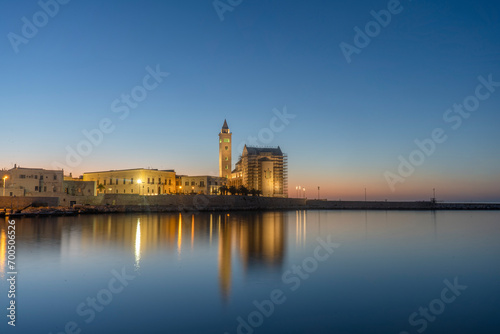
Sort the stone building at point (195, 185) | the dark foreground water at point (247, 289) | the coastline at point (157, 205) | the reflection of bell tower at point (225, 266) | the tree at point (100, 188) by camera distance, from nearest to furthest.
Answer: the dark foreground water at point (247, 289)
the reflection of bell tower at point (225, 266)
the coastline at point (157, 205)
the tree at point (100, 188)
the stone building at point (195, 185)

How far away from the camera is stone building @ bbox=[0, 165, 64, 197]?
1811 inches

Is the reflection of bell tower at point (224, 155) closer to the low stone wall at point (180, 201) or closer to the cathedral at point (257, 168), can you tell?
the cathedral at point (257, 168)

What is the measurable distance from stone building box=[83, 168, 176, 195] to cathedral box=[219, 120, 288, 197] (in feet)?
50.4

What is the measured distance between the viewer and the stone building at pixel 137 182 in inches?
2402

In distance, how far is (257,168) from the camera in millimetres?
79625

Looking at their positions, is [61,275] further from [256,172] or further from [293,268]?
[256,172]

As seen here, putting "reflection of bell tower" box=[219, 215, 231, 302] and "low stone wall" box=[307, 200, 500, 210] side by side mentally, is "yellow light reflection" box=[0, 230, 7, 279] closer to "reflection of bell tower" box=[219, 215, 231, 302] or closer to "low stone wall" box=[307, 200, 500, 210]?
"reflection of bell tower" box=[219, 215, 231, 302]

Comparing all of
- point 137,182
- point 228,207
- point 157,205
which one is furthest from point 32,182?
point 228,207

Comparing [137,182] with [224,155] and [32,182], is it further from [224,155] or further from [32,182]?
[224,155]

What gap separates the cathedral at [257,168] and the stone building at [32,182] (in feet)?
112

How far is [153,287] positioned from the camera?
1032cm

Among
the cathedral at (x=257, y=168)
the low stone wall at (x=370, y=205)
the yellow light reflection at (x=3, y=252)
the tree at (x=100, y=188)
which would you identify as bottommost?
the low stone wall at (x=370, y=205)

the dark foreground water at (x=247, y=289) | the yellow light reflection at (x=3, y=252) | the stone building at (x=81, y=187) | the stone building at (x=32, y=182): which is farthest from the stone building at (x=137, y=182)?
the dark foreground water at (x=247, y=289)

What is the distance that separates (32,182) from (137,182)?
16.6 metres
